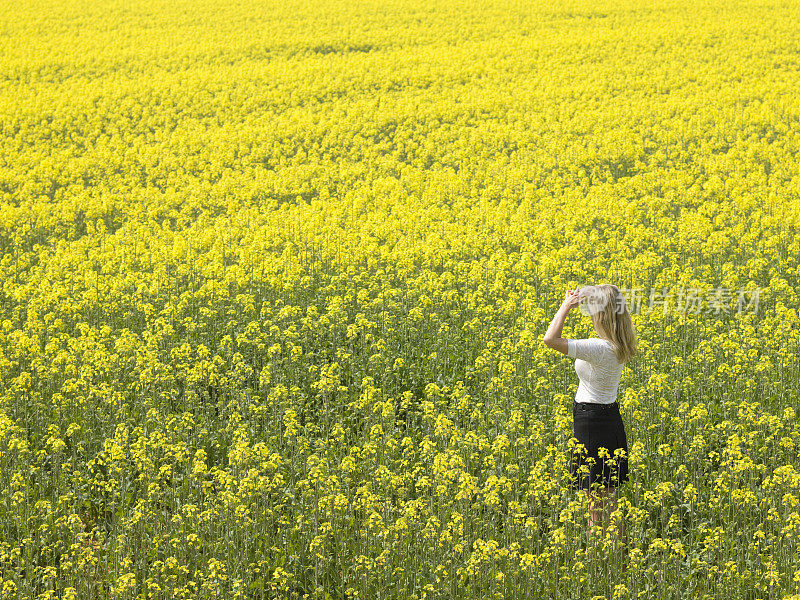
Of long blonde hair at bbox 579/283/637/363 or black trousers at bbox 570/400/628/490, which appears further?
black trousers at bbox 570/400/628/490

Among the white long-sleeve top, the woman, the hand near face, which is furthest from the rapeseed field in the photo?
the hand near face

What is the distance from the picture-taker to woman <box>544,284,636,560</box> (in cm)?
605

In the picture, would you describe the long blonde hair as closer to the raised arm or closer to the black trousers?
the raised arm

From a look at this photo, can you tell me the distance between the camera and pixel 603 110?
2475 centimetres

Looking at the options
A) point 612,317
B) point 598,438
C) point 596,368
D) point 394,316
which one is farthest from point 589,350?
point 394,316

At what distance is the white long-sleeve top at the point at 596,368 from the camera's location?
→ 6.05 metres

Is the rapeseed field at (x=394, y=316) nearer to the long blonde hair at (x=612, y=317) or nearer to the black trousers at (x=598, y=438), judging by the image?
the black trousers at (x=598, y=438)

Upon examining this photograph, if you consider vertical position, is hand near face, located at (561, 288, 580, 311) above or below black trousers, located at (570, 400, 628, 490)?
above

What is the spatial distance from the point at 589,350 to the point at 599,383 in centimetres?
30

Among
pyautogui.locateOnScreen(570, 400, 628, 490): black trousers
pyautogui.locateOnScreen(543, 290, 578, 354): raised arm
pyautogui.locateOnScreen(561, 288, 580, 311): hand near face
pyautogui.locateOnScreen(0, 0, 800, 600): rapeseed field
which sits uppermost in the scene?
pyautogui.locateOnScreen(561, 288, 580, 311): hand near face

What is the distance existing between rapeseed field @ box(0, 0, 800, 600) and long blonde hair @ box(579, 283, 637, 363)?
1.06 metres

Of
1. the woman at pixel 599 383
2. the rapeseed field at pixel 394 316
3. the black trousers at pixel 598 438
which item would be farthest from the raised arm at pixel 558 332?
the rapeseed field at pixel 394 316

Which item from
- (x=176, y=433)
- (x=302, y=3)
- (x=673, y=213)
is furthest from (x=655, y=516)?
(x=302, y=3)

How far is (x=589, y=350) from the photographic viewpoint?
604 cm
